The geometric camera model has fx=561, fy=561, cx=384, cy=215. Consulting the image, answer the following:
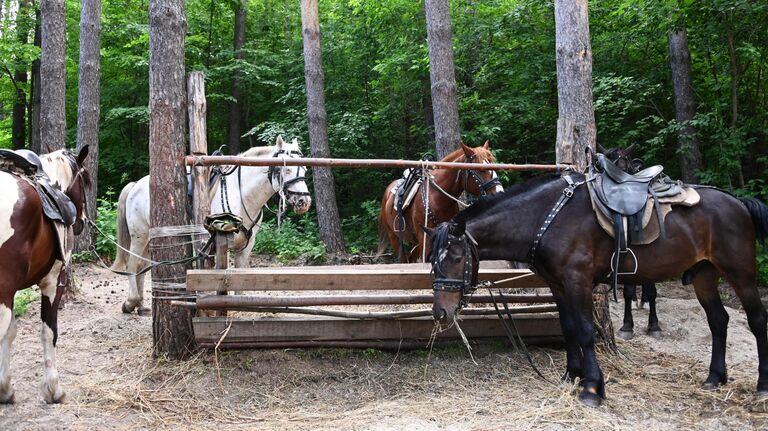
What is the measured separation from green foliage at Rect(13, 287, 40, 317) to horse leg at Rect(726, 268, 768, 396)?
7.76 m

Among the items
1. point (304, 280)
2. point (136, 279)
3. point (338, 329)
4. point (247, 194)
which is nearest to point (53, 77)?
point (136, 279)

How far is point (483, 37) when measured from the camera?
13211 mm

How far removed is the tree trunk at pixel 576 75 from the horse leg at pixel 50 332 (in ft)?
16.6

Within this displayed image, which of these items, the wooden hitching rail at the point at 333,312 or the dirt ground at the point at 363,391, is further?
the wooden hitching rail at the point at 333,312

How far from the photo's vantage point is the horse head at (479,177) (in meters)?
6.73

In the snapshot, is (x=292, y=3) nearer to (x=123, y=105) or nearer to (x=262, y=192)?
(x=123, y=105)

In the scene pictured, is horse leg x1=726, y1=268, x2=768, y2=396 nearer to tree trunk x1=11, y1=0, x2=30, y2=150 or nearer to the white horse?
the white horse

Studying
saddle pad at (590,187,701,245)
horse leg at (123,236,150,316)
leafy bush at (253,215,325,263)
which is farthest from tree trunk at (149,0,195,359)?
leafy bush at (253,215,325,263)

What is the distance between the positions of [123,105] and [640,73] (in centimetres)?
1417

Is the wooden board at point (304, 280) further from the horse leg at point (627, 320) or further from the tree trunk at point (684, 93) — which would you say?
the tree trunk at point (684, 93)

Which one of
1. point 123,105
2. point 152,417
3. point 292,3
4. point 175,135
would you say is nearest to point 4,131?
point 123,105

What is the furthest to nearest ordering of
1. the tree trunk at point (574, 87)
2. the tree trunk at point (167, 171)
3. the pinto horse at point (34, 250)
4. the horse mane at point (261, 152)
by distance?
the horse mane at point (261, 152) < the tree trunk at point (574, 87) < the tree trunk at point (167, 171) < the pinto horse at point (34, 250)

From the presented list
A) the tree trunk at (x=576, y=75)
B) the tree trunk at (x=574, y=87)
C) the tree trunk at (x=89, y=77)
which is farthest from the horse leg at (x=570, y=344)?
the tree trunk at (x=89, y=77)

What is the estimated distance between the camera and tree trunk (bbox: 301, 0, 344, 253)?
40.7 ft
